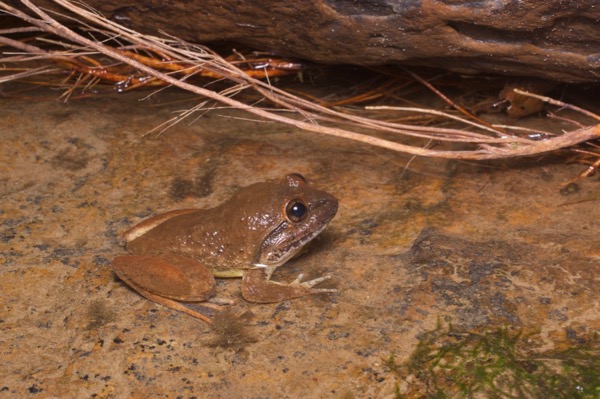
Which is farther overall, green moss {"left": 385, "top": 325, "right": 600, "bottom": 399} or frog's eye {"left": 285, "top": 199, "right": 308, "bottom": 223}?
frog's eye {"left": 285, "top": 199, "right": 308, "bottom": 223}

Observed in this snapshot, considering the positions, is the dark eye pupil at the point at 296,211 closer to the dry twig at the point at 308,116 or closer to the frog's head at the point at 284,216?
the frog's head at the point at 284,216

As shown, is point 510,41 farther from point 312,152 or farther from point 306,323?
point 306,323

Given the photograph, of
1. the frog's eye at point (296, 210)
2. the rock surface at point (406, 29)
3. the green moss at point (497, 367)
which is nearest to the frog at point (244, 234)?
the frog's eye at point (296, 210)

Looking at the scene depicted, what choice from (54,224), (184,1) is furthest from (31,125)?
(184,1)

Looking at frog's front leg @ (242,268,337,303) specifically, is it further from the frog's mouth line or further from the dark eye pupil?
the dark eye pupil

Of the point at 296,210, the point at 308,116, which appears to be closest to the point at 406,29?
the point at 308,116

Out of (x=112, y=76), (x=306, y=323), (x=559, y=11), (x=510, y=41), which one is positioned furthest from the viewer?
(x=112, y=76)

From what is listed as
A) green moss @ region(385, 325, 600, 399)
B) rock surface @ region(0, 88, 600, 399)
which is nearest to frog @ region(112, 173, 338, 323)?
rock surface @ region(0, 88, 600, 399)
